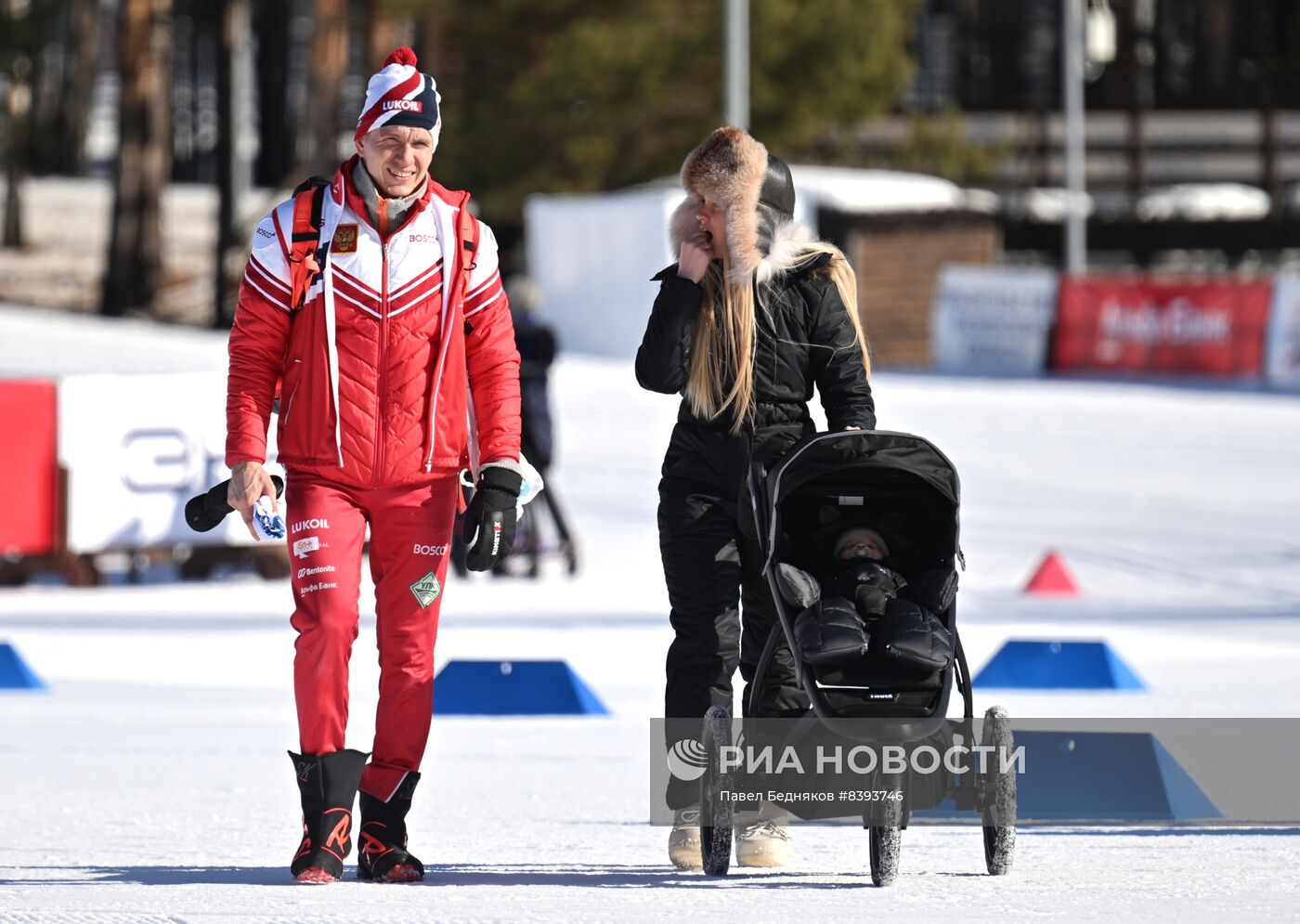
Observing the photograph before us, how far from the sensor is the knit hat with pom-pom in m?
5.80

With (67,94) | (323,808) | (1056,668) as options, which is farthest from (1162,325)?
(67,94)

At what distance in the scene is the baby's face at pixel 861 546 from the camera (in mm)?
5793

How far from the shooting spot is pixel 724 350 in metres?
5.92

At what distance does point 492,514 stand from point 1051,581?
889 cm

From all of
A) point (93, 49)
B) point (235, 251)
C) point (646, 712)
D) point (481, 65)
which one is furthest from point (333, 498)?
point (93, 49)

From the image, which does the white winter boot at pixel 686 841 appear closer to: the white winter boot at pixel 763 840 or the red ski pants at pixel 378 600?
the white winter boot at pixel 763 840

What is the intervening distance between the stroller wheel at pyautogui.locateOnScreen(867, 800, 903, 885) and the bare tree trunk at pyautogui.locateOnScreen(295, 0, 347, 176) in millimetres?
31122

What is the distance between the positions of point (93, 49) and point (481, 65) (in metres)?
22.7

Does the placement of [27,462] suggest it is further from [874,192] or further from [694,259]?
[874,192]

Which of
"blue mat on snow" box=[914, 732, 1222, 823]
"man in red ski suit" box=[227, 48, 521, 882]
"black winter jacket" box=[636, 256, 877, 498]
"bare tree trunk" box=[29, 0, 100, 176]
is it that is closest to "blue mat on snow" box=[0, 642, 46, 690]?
"blue mat on snow" box=[914, 732, 1222, 823]

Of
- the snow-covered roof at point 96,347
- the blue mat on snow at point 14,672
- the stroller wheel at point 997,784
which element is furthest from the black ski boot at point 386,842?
the snow-covered roof at point 96,347

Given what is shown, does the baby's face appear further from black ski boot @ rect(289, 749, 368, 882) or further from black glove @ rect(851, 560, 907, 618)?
black ski boot @ rect(289, 749, 368, 882)

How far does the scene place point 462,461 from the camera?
5953 millimetres

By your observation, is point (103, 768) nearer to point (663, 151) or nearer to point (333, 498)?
point (333, 498)
